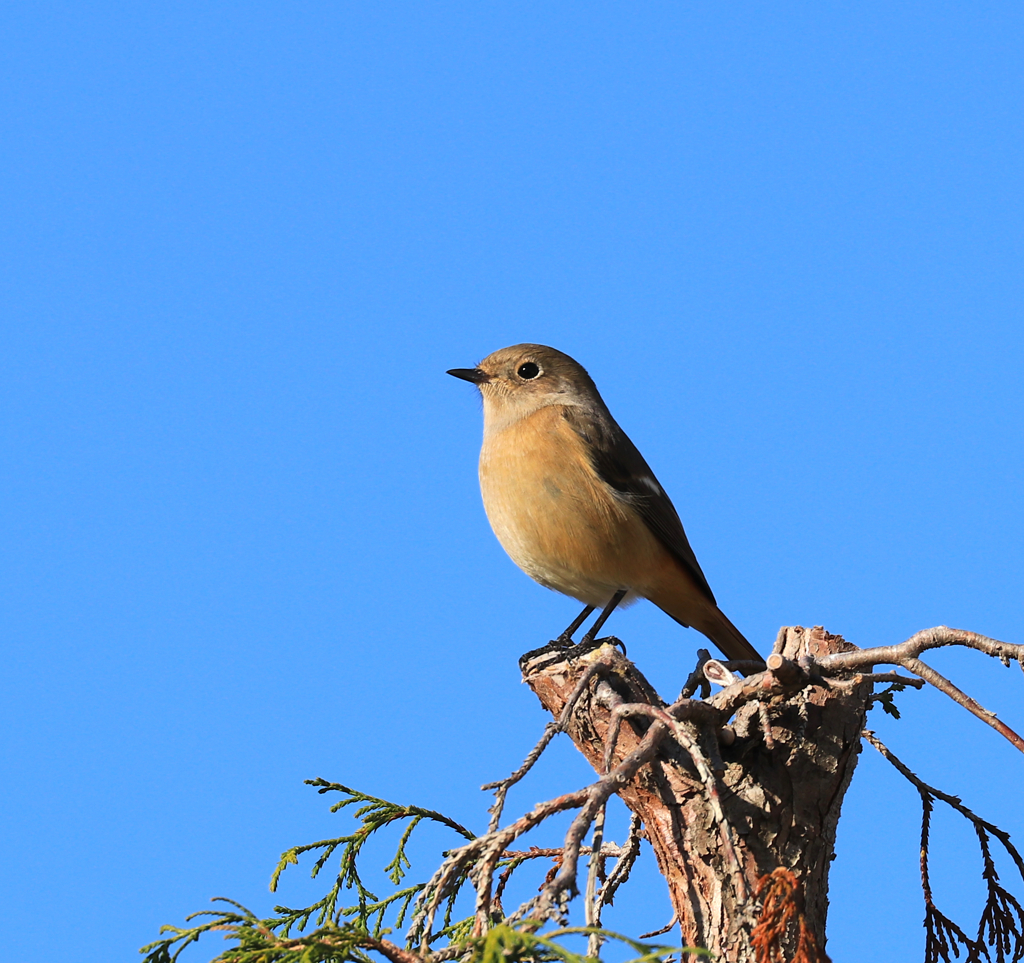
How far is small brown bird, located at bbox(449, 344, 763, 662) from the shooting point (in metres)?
6.46

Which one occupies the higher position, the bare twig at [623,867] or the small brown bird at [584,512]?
the small brown bird at [584,512]

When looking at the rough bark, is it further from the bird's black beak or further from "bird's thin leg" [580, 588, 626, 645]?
the bird's black beak

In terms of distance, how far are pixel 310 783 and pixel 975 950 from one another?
3036 mm

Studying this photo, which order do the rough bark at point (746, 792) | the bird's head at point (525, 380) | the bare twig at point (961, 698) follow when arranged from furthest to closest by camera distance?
the bird's head at point (525, 380), the rough bark at point (746, 792), the bare twig at point (961, 698)

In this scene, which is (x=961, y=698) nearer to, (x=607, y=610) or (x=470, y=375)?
(x=607, y=610)

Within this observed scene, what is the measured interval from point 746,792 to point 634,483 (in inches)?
114

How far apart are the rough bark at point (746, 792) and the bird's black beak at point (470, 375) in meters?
3.34

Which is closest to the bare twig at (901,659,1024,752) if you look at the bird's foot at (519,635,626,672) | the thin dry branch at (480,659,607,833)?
the thin dry branch at (480,659,607,833)

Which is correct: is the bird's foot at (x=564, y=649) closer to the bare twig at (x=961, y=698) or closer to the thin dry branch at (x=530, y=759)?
the thin dry branch at (x=530, y=759)

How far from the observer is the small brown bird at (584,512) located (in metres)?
6.46

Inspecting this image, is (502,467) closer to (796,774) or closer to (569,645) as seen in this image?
(569,645)

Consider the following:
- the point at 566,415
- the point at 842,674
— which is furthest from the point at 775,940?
the point at 566,415

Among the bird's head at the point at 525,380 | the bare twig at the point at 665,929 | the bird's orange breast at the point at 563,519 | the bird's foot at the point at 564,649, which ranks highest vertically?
the bird's head at the point at 525,380

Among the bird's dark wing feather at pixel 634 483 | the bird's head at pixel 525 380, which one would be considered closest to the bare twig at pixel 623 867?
the bird's dark wing feather at pixel 634 483
